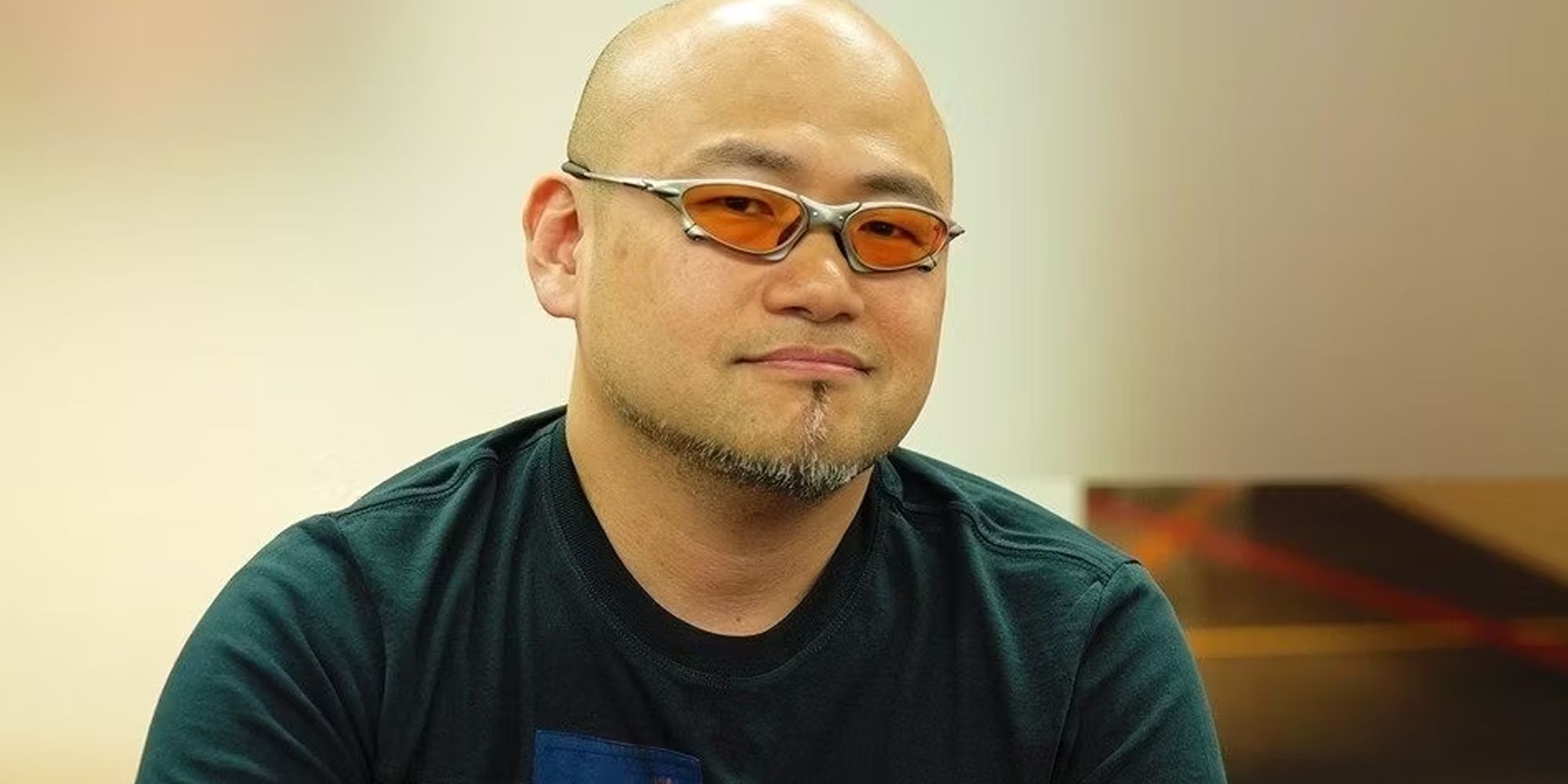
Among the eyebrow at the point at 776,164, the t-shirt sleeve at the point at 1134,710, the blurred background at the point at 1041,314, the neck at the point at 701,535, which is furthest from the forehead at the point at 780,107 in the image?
the blurred background at the point at 1041,314

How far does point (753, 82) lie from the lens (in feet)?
4.32

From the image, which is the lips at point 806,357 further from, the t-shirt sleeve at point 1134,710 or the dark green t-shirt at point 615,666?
the t-shirt sleeve at point 1134,710

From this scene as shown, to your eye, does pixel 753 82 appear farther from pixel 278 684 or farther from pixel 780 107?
pixel 278 684

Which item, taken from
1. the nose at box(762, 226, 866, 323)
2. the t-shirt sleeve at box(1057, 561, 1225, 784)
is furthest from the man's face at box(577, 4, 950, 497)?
the t-shirt sleeve at box(1057, 561, 1225, 784)

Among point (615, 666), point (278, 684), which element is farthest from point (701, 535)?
point (278, 684)

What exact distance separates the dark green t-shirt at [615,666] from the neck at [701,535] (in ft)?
0.08

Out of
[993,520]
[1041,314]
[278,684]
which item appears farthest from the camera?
[1041,314]

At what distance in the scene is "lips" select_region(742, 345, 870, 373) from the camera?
4.12 ft

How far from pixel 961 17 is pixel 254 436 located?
1.11 m

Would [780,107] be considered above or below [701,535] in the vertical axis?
above

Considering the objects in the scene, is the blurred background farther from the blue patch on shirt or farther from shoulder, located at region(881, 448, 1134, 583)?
the blue patch on shirt

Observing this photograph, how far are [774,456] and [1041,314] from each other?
3.47 feet

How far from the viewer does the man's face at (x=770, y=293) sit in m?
1.26

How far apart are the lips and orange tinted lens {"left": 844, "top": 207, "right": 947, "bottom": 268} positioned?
8 centimetres
